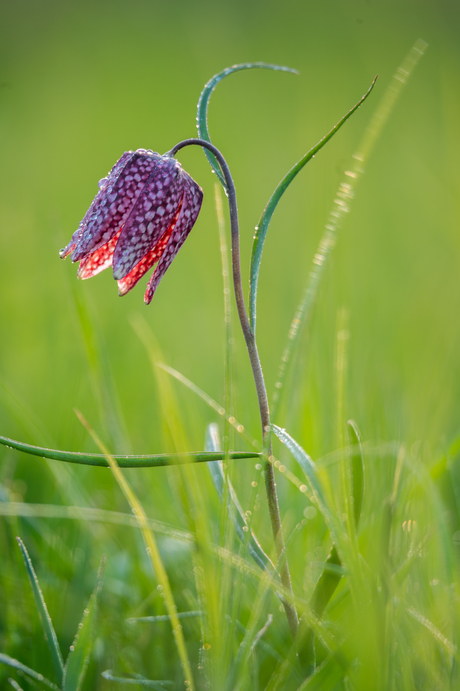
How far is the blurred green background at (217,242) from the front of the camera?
1.39 meters

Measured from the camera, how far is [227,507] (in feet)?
2.67

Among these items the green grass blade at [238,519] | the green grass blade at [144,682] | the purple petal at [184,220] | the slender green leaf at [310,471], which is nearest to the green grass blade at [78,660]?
the green grass blade at [144,682]

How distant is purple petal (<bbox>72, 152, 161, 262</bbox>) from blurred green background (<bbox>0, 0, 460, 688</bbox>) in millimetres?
347

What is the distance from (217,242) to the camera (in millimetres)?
3711

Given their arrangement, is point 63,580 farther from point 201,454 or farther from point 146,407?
point 146,407

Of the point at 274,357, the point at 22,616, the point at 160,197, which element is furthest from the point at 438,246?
the point at 22,616

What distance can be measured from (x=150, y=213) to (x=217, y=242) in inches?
111

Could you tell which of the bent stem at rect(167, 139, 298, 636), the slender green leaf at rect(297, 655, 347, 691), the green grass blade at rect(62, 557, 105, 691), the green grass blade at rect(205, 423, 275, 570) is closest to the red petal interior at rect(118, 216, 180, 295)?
the bent stem at rect(167, 139, 298, 636)

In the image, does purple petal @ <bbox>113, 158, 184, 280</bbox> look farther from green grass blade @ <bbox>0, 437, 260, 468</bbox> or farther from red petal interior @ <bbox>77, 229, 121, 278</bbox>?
green grass blade @ <bbox>0, 437, 260, 468</bbox>

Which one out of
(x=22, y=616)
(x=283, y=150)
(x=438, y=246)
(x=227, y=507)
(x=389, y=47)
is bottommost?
(x=22, y=616)

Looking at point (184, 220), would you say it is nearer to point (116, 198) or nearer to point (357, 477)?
point (116, 198)

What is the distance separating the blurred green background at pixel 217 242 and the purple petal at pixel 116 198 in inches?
13.6

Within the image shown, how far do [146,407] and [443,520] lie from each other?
1571 mm

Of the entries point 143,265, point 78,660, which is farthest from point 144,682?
point 143,265
